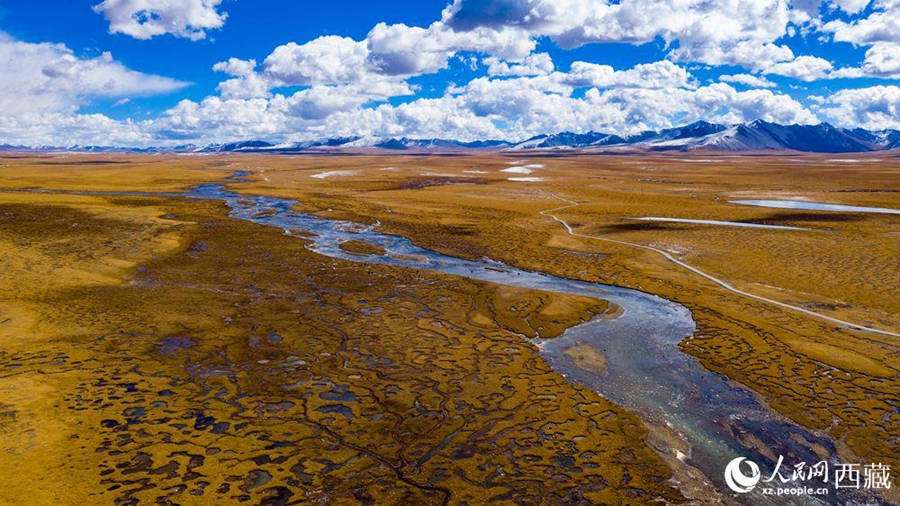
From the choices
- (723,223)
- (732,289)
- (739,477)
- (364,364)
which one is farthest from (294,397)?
(723,223)

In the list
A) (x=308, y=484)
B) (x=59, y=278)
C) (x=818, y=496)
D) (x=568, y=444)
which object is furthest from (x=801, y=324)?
(x=59, y=278)

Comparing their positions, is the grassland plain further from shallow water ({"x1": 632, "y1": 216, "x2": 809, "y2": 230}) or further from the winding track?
shallow water ({"x1": 632, "y1": 216, "x2": 809, "y2": 230})

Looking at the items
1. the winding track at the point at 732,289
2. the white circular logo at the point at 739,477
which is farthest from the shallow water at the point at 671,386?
the winding track at the point at 732,289

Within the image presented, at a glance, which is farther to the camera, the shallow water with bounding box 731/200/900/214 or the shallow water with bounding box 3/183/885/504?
the shallow water with bounding box 731/200/900/214

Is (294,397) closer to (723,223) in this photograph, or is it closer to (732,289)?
(732,289)

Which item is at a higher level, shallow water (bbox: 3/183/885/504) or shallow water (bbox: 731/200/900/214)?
shallow water (bbox: 3/183/885/504)

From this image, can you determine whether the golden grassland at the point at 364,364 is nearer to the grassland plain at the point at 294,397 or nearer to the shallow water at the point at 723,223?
the grassland plain at the point at 294,397

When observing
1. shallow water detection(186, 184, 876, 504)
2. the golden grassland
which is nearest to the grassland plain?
the golden grassland
